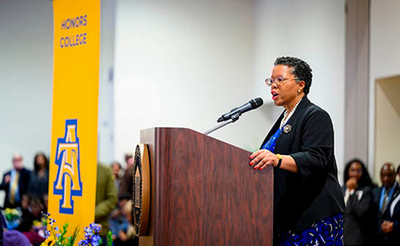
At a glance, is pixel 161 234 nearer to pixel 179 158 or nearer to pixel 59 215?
pixel 179 158

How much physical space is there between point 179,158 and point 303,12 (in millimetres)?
5925

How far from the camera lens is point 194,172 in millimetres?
2789

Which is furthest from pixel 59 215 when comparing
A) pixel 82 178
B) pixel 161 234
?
pixel 161 234

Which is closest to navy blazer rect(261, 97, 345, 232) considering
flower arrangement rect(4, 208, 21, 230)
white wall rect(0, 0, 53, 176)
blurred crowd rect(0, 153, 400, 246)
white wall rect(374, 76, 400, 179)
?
blurred crowd rect(0, 153, 400, 246)

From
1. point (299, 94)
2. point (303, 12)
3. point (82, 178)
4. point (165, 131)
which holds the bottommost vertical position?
point (82, 178)

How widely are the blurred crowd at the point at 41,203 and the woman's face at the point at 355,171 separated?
7.85 ft

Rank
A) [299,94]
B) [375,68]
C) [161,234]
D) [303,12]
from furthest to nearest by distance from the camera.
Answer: [303,12] < [375,68] < [299,94] < [161,234]

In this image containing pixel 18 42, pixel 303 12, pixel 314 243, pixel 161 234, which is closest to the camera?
pixel 161 234

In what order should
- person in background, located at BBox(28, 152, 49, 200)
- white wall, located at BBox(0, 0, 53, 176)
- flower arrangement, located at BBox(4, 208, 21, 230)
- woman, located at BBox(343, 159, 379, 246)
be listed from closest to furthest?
woman, located at BBox(343, 159, 379, 246) < flower arrangement, located at BBox(4, 208, 21, 230) < person in background, located at BBox(28, 152, 49, 200) < white wall, located at BBox(0, 0, 53, 176)

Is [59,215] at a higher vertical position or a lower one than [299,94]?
lower

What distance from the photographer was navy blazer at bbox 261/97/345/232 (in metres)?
3.01

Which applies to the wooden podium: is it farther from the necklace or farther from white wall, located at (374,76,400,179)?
white wall, located at (374,76,400,179)

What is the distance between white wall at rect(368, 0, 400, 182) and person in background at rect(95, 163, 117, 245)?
9.73 feet

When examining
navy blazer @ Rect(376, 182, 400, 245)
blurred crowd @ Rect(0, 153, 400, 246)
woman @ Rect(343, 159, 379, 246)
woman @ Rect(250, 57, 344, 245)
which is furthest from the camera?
woman @ Rect(343, 159, 379, 246)
